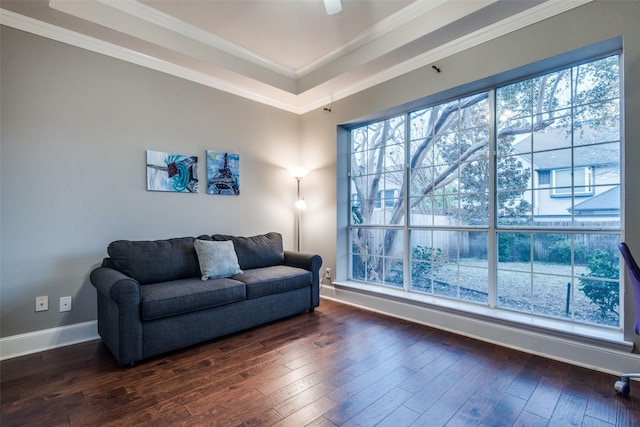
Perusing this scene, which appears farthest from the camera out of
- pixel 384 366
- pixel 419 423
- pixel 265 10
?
pixel 265 10

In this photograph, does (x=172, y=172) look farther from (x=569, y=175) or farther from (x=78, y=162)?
(x=569, y=175)

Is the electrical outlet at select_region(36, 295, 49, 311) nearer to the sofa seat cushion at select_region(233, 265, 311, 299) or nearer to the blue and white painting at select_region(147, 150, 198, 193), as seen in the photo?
the blue and white painting at select_region(147, 150, 198, 193)

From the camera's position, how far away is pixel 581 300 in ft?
7.75

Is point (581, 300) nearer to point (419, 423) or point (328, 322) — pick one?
point (419, 423)

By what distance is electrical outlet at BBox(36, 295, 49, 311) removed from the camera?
2.47 m

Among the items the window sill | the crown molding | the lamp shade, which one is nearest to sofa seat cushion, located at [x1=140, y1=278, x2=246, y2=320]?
the window sill

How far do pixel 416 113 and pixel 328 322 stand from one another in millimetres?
2575

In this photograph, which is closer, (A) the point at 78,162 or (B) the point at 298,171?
(A) the point at 78,162

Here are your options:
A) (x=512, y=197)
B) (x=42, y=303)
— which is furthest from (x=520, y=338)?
(x=42, y=303)

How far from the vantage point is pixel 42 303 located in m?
2.49

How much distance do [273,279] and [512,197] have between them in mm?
2422

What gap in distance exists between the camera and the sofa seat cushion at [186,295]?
226 centimetres

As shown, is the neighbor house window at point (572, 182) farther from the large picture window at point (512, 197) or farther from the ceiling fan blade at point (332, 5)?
the ceiling fan blade at point (332, 5)

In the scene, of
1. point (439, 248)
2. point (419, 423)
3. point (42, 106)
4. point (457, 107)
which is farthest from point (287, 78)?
point (419, 423)
